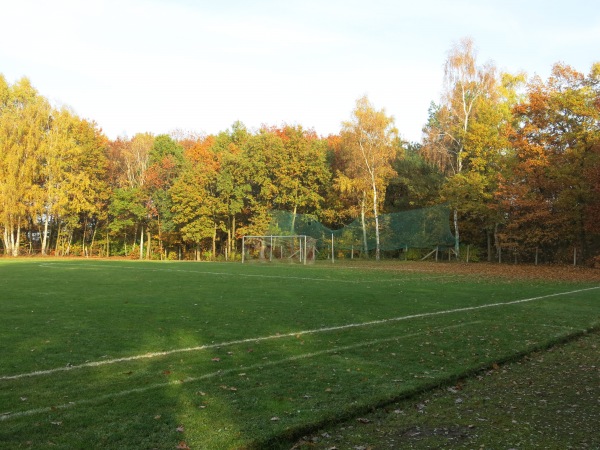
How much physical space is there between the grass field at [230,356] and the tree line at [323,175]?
731 inches

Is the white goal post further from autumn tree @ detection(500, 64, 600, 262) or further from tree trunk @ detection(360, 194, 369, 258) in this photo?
autumn tree @ detection(500, 64, 600, 262)

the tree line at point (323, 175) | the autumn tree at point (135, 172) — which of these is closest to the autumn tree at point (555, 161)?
the tree line at point (323, 175)

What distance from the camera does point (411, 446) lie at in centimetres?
399

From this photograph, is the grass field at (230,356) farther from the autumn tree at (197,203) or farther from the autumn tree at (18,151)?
the autumn tree at (18,151)

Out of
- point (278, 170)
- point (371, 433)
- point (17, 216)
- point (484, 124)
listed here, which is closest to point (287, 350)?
point (371, 433)

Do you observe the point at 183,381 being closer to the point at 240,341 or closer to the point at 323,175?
the point at 240,341

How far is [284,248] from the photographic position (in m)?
38.4

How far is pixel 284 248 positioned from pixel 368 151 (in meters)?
10.7

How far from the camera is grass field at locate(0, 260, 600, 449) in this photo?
4.30 meters

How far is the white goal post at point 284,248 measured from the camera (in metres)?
37.2

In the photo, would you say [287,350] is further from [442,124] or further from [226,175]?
[226,175]

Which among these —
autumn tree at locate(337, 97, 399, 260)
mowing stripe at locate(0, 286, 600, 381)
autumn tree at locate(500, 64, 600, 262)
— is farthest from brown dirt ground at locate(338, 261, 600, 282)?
autumn tree at locate(337, 97, 399, 260)

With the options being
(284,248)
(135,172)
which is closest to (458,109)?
(284,248)

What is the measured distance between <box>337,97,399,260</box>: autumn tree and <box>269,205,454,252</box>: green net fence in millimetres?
956
